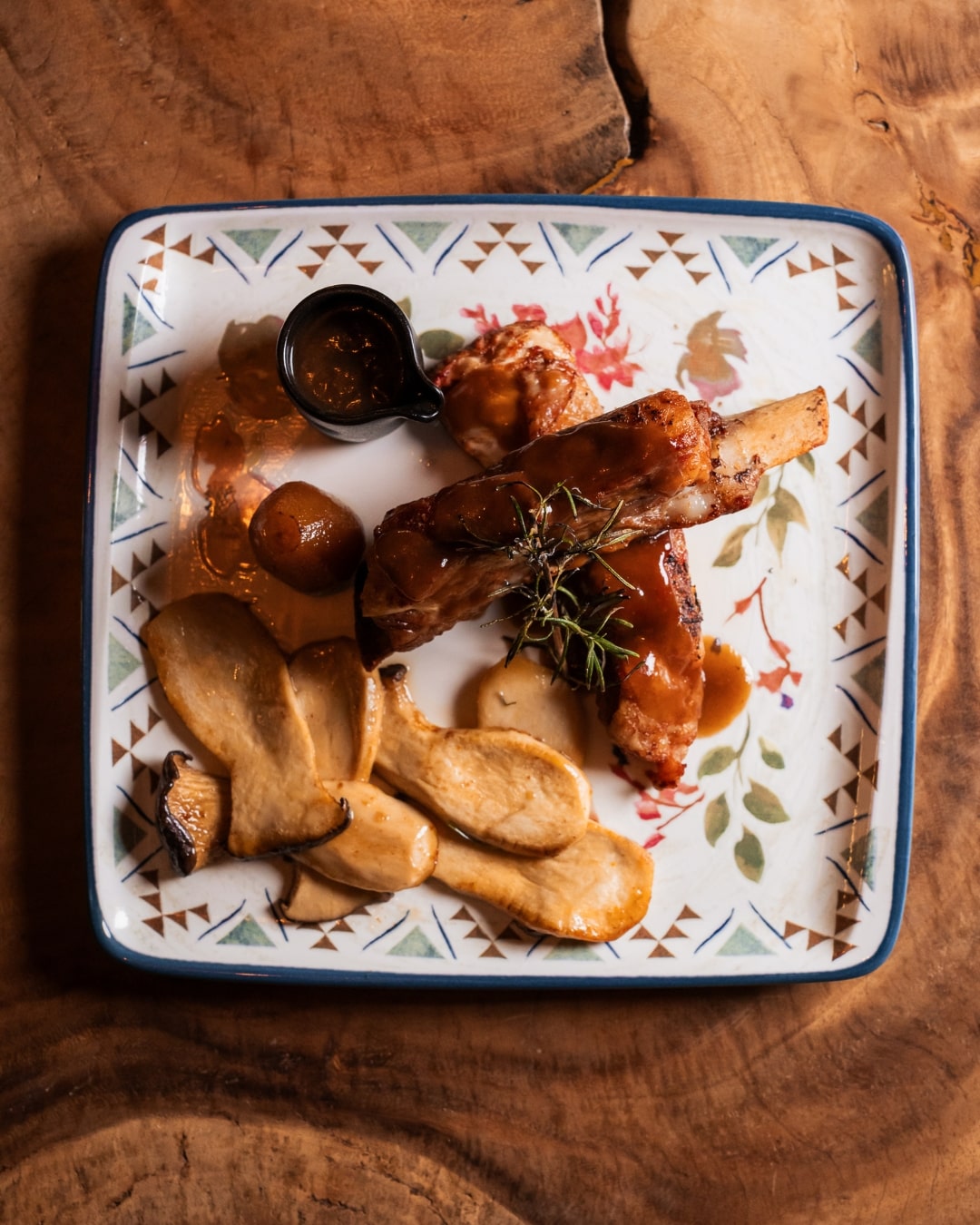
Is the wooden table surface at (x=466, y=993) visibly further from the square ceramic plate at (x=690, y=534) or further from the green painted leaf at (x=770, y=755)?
the green painted leaf at (x=770, y=755)

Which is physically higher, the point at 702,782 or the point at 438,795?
the point at 438,795

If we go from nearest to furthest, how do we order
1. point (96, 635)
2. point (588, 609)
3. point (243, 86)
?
point (588, 609), point (96, 635), point (243, 86)

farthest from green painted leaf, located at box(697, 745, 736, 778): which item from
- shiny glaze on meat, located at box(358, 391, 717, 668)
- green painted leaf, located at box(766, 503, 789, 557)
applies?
shiny glaze on meat, located at box(358, 391, 717, 668)

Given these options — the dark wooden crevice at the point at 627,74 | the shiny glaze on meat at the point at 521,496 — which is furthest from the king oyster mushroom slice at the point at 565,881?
the dark wooden crevice at the point at 627,74

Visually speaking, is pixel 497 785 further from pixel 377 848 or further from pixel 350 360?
pixel 350 360

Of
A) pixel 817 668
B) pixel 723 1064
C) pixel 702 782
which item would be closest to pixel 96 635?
pixel 702 782

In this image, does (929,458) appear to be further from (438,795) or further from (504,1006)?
(504,1006)

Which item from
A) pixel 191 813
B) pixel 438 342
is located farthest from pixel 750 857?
pixel 438 342
